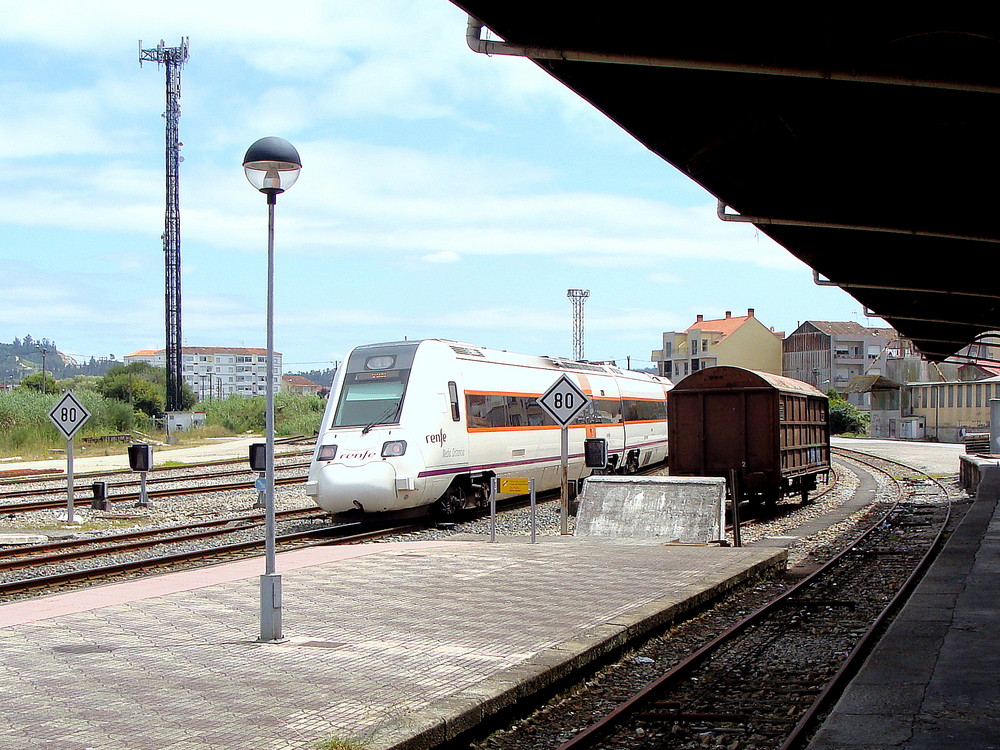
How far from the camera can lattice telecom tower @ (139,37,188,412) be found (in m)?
59.5

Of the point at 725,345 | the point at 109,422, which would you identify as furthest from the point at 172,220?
the point at 725,345

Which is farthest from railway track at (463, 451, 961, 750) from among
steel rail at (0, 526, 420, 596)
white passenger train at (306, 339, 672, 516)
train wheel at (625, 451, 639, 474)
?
train wheel at (625, 451, 639, 474)

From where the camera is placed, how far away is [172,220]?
59344mm

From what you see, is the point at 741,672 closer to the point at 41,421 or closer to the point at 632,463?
the point at 632,463

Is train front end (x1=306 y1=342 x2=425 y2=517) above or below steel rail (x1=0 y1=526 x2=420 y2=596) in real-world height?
above

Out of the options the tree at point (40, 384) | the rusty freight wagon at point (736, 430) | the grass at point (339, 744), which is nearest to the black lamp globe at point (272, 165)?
the grass at point (339, 744)

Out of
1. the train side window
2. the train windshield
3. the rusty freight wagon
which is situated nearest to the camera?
the train windshield

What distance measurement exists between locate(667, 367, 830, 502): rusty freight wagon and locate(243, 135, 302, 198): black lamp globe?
43.8ft

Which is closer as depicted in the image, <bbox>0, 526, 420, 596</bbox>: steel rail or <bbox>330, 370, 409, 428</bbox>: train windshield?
<bbox>0, 526, 420, 596</bbox>: steel rail

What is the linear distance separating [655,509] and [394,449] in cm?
409

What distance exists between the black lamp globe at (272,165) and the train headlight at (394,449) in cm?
877

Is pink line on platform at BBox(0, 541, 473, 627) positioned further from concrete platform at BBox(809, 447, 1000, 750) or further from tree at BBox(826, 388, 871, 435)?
tree at BBox(826, 388, 871, 435)

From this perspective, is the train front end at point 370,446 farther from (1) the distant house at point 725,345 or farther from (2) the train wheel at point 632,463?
(1) the distant house at point 725,345

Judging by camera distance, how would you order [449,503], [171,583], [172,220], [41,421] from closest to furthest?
1. [171,583]
2. [449,503]
3. [41,421]
4. [172,220]
